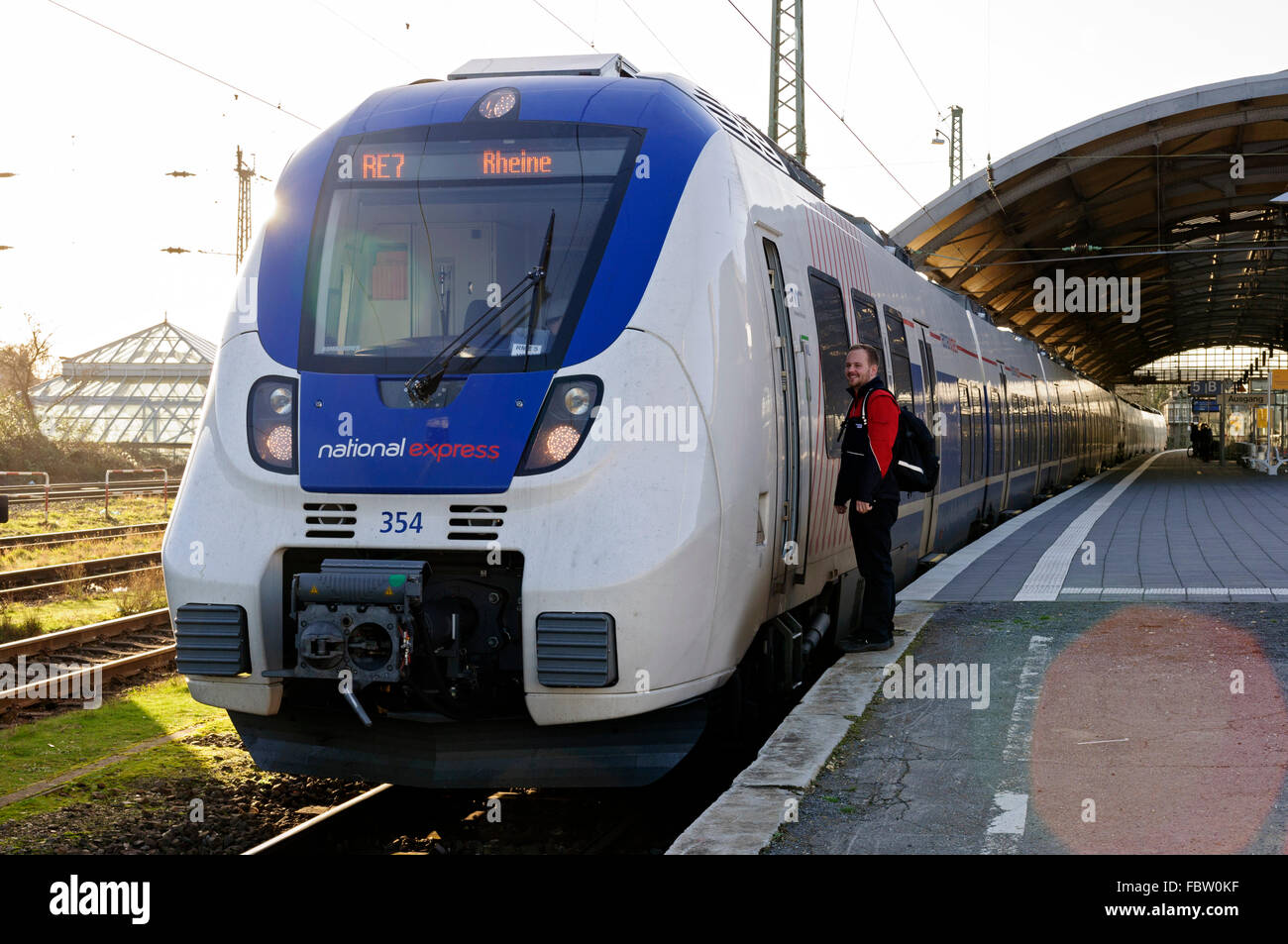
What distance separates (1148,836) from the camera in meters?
4.16

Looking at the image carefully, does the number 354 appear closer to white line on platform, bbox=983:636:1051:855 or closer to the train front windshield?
the train front windshield

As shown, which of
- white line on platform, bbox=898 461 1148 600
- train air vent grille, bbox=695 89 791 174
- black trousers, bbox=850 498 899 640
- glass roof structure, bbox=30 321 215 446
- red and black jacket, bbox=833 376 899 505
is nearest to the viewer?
train air vent grille, bbox=695 89 791 174

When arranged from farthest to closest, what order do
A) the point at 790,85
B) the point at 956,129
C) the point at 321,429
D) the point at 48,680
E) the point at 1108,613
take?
the point at 956,129
the point at 790,85
the point at 48,680
the point at 1108,613
the point at 321,429

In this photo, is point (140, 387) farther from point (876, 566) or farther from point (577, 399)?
point (577, 399)

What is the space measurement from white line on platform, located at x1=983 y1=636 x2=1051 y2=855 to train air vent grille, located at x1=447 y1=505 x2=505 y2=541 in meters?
2.15

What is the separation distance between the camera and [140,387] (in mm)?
64062

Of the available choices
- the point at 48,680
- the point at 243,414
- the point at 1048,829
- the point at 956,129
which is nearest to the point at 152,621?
the point at 48,680

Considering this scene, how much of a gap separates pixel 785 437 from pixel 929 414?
540 cm

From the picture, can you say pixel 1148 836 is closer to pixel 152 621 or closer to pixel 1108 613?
pixel 1108 613

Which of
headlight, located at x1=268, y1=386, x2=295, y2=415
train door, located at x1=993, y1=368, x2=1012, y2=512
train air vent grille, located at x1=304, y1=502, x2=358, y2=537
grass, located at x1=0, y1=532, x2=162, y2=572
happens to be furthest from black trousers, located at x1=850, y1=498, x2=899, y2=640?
grass, located at x1=0, y1=532, x2=162, y2=572

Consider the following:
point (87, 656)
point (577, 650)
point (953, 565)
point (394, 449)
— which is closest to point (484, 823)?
point (577, 650)

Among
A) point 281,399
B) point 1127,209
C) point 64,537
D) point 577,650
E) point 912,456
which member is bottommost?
point 64,537

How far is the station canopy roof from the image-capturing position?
25.7m

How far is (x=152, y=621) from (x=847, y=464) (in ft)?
26.7
